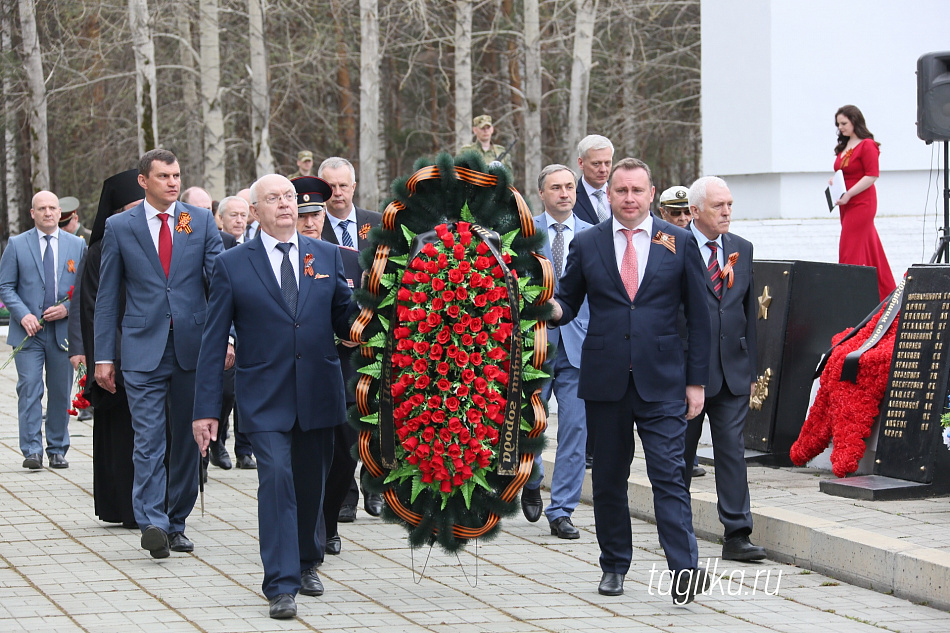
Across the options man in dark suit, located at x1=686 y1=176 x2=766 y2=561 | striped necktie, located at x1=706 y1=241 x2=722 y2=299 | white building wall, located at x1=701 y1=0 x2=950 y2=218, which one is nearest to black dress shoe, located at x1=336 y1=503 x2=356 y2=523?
man in dark suit, located at x1=686 y1=176 x2=766 y2=561

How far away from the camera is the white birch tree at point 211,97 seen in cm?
2664

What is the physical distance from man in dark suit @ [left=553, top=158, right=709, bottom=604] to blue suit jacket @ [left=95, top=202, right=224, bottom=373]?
2261 mm

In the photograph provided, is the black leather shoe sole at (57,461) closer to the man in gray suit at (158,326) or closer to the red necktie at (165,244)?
the man in gray suit at (158,326)

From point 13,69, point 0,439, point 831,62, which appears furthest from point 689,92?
point 0,439

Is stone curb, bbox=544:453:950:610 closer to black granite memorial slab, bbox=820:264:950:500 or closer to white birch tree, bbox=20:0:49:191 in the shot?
black granite memorial slab, bbox=820:264:950:500

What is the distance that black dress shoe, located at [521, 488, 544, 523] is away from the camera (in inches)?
333

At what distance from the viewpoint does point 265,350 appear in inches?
251

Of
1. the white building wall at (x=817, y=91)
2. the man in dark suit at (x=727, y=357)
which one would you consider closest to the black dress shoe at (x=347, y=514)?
the man in dark suit at (x=727, y=357)

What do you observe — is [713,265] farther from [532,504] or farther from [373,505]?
[373,505]

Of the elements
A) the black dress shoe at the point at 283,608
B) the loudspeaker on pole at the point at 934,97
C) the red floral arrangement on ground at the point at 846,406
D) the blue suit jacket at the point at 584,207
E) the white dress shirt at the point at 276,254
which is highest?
→ the loudspeaker on pole at the point at 934,97

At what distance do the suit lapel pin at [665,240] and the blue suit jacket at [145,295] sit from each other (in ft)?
8.86

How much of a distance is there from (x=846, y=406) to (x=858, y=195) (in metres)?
4.49

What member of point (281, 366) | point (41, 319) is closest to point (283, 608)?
point (281, 366)

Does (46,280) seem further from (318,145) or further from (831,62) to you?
(318,145)
